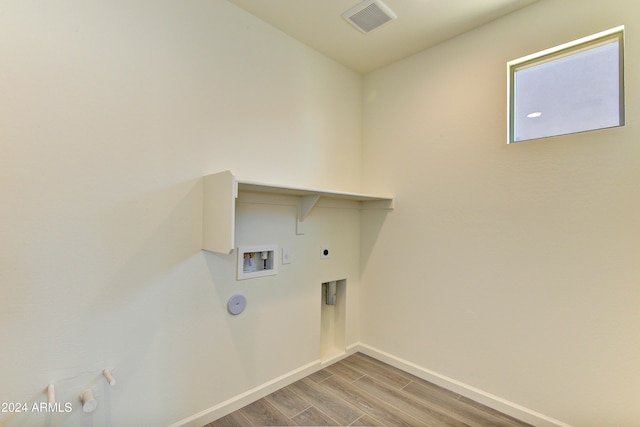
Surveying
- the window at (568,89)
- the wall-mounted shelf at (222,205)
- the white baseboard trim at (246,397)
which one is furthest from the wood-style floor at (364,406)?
the window at (568,89)

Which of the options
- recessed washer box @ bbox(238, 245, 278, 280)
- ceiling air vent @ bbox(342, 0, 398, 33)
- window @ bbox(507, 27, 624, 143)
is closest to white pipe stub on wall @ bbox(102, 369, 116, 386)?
recessed washer box @ bbox(238, 245, 278, 280)

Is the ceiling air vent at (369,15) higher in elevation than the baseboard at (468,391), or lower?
higher

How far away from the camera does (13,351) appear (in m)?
1.24

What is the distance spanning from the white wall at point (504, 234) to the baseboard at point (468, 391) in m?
0.03

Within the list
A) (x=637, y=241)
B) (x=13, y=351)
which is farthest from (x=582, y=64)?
(x=13, y=351)

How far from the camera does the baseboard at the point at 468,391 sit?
181cm

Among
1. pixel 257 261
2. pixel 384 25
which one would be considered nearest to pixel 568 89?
pixel 384 25

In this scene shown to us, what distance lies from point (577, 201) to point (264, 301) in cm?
212

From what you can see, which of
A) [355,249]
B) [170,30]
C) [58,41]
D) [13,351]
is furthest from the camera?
[355,249]

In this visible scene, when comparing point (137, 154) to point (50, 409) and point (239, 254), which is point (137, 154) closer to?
point (239, 254)

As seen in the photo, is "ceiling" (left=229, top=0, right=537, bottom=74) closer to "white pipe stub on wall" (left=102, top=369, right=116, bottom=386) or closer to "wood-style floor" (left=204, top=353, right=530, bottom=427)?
"white pipe stub on wall" (left=102, top=369, right=116, bottom=386)

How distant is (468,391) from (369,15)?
2.84 m

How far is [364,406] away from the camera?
6.54ft

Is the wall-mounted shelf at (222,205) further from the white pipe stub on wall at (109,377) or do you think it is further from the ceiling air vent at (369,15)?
the ceiling air vent at (369,15)
